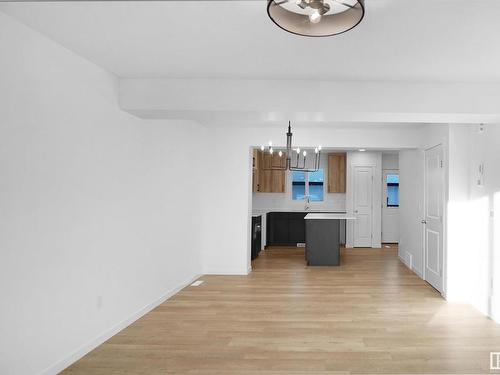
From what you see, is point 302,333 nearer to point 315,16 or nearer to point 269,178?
point 315,16

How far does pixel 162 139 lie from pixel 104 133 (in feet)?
4.52

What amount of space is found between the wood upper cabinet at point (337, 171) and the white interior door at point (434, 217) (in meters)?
4.01

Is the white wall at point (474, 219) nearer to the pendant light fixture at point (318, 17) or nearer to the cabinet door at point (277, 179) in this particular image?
the pendant light fixture at point (318, 17)

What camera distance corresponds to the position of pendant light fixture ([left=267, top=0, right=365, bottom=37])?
1.89 meters

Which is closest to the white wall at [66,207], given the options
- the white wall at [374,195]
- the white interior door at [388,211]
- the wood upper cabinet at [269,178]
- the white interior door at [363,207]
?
the wood upper cabinet at [269,178]

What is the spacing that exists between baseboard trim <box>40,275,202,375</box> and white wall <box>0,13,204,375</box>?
0.04ft

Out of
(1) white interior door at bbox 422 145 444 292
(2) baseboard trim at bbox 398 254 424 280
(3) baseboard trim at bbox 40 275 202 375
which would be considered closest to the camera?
(3) baseboard trim at bbox 40 275 202 375

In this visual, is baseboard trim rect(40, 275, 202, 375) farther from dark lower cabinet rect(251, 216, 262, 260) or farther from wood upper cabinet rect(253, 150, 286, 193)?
wood upper cabinet rect(253, 150, 286, 193)

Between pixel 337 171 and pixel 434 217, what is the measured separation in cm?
461

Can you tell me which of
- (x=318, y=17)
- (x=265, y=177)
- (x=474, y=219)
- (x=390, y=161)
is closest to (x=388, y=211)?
(x=390, y=161)

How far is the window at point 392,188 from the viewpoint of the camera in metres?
10.7

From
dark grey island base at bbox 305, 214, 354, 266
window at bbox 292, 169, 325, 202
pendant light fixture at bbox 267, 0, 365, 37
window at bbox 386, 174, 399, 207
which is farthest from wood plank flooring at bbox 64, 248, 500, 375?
window at bbox 386, 174, 399, 207

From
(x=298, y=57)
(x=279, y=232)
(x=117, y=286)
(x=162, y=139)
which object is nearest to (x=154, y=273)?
(x=117, y=286)

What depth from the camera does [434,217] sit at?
5672 mm
